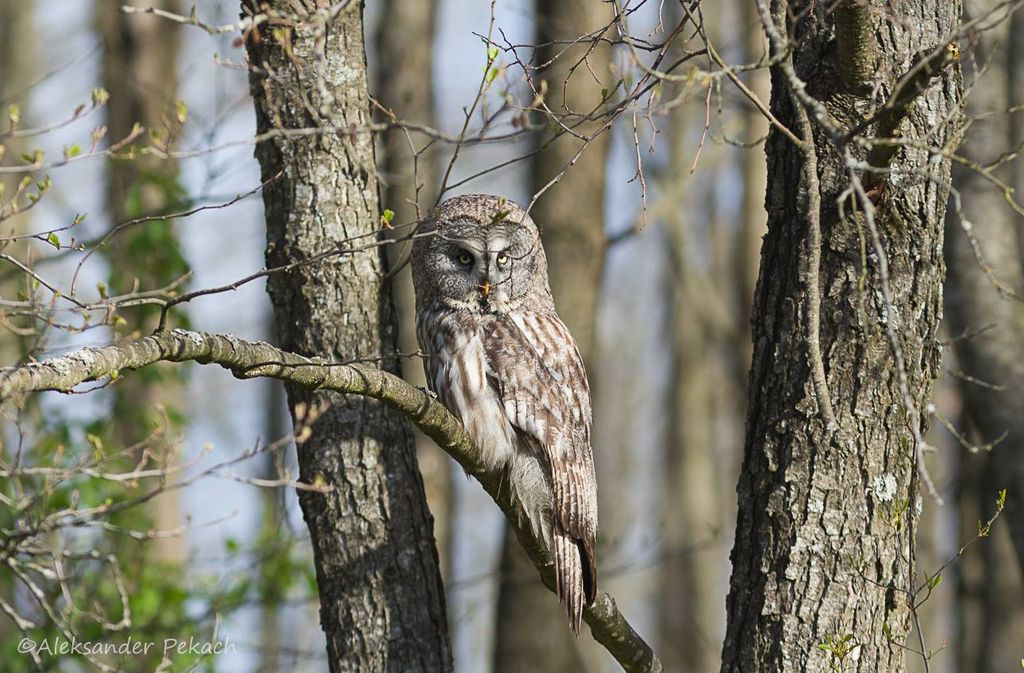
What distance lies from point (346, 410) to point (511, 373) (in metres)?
0.77

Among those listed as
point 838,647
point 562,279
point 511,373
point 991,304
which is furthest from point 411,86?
point 838,647

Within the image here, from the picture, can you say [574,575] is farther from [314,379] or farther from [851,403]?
[314,379]

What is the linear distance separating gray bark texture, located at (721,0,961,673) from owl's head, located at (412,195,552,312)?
1635mm

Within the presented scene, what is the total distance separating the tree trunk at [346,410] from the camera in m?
4.86

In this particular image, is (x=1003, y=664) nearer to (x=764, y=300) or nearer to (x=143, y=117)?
(x=764, y=300)

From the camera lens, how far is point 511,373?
5160 mm

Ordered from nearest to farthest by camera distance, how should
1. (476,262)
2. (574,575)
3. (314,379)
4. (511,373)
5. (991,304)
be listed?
1. (314,379)
2. (574,575)
3. (511,373)
4. (476,262)
5. (991,304)

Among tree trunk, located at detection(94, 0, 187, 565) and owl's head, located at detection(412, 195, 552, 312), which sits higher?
tree trunk, located at detection(94, 0, 187, 565)

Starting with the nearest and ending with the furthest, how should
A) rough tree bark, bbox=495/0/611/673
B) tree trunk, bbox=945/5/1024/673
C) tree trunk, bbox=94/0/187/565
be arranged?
tree trunk, bbox=945/5/1024/673 → tree trunk, bbox=94/0/187/565 → rough tree bark, bbox=495/0/611/673

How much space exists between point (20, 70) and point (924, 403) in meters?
12.4

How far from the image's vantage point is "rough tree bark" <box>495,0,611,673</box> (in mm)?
8125

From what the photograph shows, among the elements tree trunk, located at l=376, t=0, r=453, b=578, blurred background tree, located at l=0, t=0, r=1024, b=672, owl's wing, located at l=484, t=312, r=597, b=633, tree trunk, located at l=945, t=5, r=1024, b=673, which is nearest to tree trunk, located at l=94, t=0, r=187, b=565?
blurred background tree, located at l=0, t=0, r=1024, b=672

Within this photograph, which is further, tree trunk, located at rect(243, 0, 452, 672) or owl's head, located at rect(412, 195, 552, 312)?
owl's head, located at rect(412, 195, 552, 312)

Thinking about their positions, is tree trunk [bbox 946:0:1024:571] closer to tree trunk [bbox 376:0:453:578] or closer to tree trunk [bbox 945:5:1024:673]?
tree trunk [bbox 945:5:1024:673]
